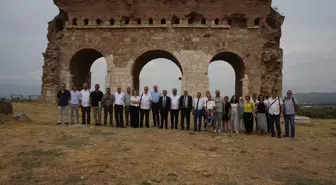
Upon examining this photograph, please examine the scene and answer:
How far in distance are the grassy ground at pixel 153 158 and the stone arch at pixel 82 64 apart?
1019 centimetres

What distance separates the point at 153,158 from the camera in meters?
7.57

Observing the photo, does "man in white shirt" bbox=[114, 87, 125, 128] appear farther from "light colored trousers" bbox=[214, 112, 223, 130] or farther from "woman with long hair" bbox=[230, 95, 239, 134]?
"woman with long hair" bbox=[230, 95, 239, 134]

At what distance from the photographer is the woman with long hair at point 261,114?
465 inches

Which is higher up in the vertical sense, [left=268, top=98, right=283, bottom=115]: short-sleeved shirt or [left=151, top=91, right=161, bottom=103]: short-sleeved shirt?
[left=151, top=91, right=161, bottom=103]: short-sleeved shirt

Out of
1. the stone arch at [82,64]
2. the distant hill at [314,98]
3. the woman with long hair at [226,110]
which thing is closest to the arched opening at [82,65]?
the stone arch at [82,64]

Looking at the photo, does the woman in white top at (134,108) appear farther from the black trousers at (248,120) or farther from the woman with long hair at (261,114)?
the woman with long hair at (261,114)

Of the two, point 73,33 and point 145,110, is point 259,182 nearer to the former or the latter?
point 145,110

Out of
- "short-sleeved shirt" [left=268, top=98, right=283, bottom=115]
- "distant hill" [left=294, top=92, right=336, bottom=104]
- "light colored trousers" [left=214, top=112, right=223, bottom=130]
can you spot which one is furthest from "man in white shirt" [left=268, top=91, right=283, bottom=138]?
"distant hill" [left=294, top=92, right=336, bottom=104]

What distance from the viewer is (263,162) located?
7.77 meters

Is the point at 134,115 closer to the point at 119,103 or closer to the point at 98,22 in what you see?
the point at 119,103

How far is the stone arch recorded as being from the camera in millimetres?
20672

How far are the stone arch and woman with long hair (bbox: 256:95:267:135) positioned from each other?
1151 cm

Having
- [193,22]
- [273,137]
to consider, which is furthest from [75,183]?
[193,22]

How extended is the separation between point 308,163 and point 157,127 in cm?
565
